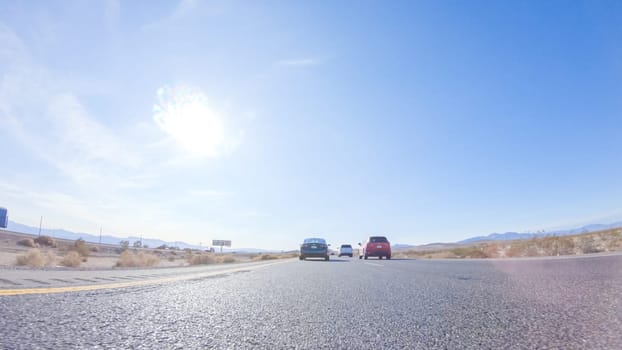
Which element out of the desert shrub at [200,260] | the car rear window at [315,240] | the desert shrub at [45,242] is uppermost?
the desert shrub at [45,242]

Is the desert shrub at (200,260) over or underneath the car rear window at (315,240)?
underneath

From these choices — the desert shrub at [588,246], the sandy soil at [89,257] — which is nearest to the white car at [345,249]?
the sandy soil at [89,257]

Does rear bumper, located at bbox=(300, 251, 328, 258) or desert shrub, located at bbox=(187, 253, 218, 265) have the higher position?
rear bumper, located at bbox=(300, 251, 328, 258)

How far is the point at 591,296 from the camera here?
8.26ft

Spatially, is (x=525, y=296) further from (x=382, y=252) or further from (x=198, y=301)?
(x=382, y=252)

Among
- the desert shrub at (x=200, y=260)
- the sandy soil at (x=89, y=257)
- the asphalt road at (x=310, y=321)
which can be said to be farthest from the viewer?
the desert shrub at (x=200, y=260)

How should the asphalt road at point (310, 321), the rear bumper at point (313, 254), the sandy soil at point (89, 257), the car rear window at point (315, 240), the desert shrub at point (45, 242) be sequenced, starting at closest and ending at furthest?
the asphalt road at point (310, 321) < the sandy soil at point (89, 257) < the rear bumper at point (313, 254) < the car rear window at point (315, 240) < the desert shrub at point (45, 242)

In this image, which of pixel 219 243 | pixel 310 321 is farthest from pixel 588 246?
pixel 219 243

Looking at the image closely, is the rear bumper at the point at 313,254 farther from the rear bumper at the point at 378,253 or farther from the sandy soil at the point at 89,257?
the sandy soil at the point at 89,257

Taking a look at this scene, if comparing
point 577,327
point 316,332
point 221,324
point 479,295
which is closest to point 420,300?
point 479,295

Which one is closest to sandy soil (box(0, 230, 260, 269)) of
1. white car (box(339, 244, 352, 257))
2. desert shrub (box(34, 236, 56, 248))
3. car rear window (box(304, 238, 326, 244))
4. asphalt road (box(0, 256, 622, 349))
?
desert shrub (box(34, 236, 56, 248))

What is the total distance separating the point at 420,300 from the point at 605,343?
1402 millimetres

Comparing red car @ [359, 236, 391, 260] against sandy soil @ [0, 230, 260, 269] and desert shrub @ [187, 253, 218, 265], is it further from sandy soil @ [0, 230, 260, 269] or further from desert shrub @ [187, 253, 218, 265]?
sandy soil @ [0, 230, 260, 269]

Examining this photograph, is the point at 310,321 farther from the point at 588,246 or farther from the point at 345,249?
the point at 345,249
